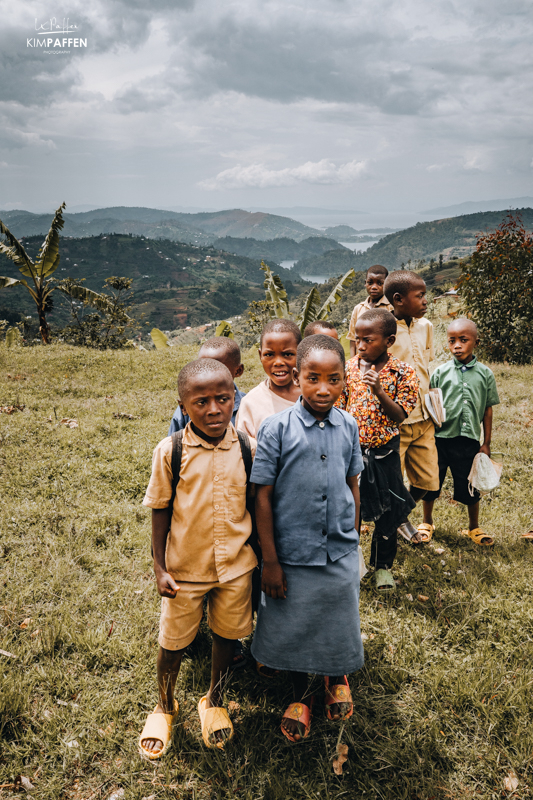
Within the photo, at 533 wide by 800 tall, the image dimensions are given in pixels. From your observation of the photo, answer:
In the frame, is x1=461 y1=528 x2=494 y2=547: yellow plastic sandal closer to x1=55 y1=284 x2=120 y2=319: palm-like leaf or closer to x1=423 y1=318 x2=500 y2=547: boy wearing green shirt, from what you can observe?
x1=423 y1=318 x2=500 y2=547: boy wearing green shirt

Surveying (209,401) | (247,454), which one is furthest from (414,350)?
(209,401)

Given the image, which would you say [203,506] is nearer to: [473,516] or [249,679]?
[249,679]

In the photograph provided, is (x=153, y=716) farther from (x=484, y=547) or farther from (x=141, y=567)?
(x=484, y=547)

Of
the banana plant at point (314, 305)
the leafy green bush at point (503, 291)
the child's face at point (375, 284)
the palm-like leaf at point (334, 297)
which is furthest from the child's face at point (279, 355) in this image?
the leafy green bush at point (503, 291)

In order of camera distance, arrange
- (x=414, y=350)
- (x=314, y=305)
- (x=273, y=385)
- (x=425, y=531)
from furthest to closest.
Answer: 1. (x=314, y=305)
2. (x=425, y=531)
3. (x=414, y=350)
4. (x=273, y=385)

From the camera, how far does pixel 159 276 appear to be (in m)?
161

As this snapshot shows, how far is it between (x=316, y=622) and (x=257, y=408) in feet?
3.93

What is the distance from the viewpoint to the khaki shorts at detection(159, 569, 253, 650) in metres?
2.11

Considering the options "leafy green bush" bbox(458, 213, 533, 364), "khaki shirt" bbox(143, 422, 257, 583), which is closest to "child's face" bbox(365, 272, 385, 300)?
"khaki shirt" bbox(143, 422, 257, 583)

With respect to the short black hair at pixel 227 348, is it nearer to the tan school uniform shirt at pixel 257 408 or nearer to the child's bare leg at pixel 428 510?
the tan school uniform shirt at pixel 257 408

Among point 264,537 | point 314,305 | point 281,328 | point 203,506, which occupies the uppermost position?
point 314,305

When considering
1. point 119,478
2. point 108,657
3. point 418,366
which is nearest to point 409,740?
point 108,657

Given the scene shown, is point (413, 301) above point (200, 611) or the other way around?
above

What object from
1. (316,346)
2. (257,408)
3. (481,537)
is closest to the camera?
(316,346)
